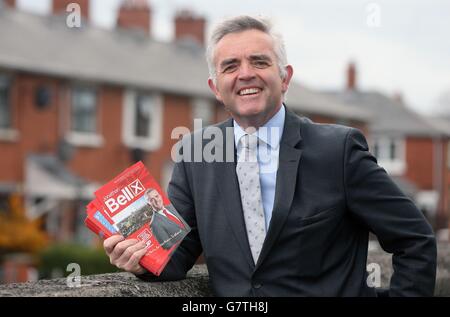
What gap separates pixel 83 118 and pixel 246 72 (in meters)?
24.2

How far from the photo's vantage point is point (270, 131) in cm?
373

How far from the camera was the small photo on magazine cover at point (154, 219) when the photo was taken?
3648mm

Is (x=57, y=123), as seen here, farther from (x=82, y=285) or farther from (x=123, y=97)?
(x=82, y=285)

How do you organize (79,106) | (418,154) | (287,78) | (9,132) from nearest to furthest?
(287,78)
(9,132)
(79,106)
(418,154)

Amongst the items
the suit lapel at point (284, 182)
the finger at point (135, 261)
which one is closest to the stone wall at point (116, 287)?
the finger at point (135, 261)

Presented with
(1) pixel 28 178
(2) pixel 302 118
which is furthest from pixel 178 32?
(2) pixel 302 118

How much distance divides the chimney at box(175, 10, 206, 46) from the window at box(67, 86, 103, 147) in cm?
986

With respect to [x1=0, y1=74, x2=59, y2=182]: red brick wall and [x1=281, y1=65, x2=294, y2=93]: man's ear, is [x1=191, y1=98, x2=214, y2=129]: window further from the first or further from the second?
[x1=281, y1=65, x2=294, y2=93]: man's ear

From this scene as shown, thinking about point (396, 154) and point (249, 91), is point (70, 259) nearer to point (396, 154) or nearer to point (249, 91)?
point (249, 91)

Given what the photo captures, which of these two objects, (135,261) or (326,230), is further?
(135,261)

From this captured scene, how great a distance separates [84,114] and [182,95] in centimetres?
415

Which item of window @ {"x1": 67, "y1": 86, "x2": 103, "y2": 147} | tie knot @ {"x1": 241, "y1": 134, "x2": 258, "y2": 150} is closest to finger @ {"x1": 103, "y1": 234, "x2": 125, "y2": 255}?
tie knot @ {"x1": 241, "y1": 134, "x2": 258, "y2": 150}

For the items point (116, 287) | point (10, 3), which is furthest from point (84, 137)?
point (116, 287)

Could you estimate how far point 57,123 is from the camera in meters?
26.4
